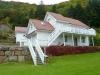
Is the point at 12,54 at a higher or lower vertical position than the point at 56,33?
lower

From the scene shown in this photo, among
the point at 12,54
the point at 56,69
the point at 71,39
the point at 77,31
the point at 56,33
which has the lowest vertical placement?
the point at 56,69

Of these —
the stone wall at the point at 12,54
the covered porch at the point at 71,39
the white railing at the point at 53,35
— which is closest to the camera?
the stone wall at the point at 12,54

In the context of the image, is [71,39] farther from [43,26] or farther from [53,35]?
[53,35]

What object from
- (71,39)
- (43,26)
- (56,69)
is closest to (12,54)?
(56,69)

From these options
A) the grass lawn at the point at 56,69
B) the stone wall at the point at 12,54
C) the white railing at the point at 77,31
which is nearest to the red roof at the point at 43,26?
the white railing at the point at 77,31

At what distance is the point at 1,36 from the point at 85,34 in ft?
97.9

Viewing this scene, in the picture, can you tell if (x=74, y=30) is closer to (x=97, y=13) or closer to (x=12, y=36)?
(x=97, y=13)

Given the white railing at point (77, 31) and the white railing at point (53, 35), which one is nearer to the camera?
the white railing at point (53, 35)

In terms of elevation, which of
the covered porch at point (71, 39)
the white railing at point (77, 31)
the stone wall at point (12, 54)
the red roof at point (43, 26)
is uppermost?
the red roof at point (43, 26)

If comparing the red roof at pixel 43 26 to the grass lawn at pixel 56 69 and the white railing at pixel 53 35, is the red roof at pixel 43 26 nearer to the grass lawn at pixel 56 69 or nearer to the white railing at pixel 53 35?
the white railing at pixel 53 35

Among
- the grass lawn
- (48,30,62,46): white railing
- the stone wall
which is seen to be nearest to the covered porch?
(48,30,62,46): white railing

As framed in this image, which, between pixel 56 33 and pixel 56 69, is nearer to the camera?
pixel 56 69

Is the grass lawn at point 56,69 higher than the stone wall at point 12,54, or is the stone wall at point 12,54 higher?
the stone wall at point 12,54

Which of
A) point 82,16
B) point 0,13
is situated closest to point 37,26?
point 82,16
